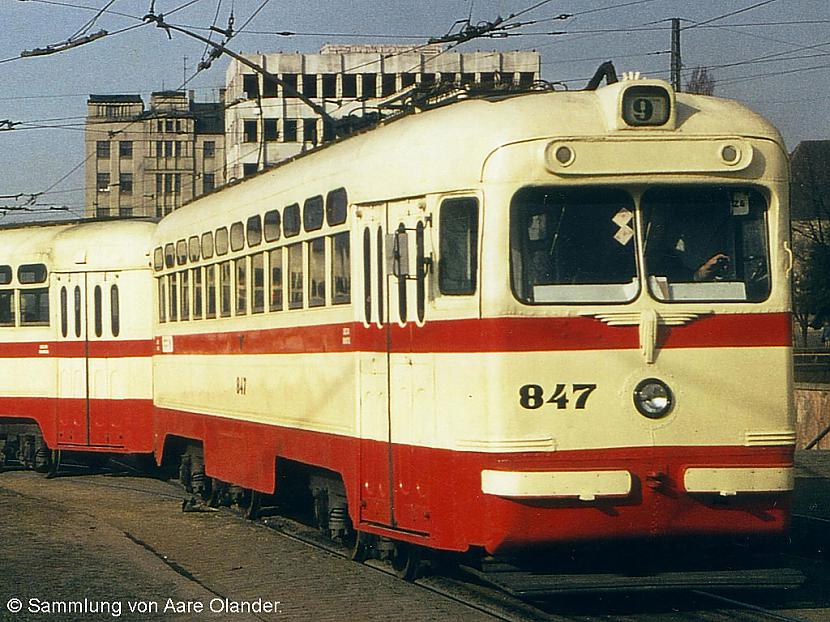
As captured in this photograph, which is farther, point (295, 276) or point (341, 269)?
point (295, 276)

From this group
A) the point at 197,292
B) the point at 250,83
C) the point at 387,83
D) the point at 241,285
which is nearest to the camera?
the point at 241,285

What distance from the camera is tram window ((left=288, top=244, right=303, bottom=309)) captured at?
11.7 meters

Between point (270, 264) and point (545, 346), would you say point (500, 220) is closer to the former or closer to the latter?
point (545, 346)

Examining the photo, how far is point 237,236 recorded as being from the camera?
45.0 feet

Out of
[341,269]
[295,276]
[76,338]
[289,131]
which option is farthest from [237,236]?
[289,131]

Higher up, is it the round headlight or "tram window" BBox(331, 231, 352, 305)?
"tram window" BBox(331, 231, 352, 305)

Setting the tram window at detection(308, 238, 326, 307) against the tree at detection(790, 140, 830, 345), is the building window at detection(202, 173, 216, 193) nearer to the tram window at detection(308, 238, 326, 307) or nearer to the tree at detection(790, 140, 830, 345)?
the tree at detection(790, 140, 830, 345)

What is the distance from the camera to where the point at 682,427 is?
28.8ft

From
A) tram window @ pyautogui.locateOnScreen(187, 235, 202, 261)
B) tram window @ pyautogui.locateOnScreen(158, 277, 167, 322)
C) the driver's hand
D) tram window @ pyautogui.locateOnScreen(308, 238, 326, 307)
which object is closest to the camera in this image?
the driver's hand

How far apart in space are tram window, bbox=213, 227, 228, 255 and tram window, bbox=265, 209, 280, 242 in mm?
1529

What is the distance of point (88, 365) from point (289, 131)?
216 ft

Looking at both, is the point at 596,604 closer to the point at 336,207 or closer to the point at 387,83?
the point at 336,207

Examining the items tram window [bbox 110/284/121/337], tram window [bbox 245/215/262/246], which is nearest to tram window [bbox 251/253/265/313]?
tram window [bbox 245/215/262/246]

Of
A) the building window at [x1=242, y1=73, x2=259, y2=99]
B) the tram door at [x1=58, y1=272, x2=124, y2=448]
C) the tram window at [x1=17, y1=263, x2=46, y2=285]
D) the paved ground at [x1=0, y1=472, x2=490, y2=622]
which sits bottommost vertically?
the paved ground at [x1=0, y1=472, x2=490, y2=622]
